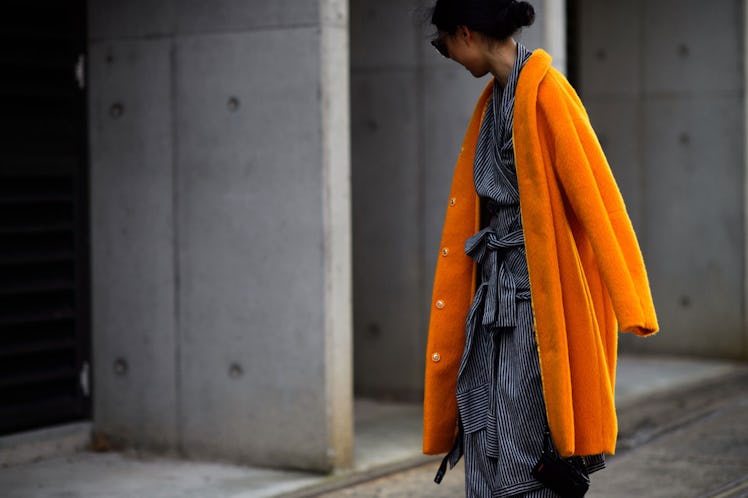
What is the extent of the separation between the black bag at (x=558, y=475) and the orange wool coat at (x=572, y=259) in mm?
43

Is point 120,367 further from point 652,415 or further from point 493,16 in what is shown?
point 493,16

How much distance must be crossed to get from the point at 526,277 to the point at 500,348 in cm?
21

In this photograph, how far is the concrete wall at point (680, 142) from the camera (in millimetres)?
11297

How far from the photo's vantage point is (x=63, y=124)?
23.8 ft

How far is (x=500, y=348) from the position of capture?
145 inches

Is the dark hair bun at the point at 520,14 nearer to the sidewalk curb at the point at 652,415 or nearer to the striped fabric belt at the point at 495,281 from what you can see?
the striped fabric belt at the point at 495,281

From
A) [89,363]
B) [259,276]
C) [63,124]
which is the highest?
[63,124]

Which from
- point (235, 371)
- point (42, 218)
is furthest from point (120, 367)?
point (42, 218)

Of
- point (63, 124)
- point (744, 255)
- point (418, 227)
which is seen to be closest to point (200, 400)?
point (63, 124)

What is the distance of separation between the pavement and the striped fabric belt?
9.19 feet

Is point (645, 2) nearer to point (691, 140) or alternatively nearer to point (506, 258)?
point (691, 140)

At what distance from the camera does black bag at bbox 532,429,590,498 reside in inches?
139

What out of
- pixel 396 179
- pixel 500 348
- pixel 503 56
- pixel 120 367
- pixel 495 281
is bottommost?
pixel 120 367

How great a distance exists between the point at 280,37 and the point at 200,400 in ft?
6.30
